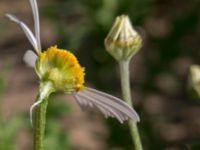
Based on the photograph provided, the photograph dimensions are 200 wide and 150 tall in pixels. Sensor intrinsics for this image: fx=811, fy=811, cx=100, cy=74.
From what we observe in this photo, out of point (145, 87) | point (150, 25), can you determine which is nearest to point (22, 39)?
point (150, 25)


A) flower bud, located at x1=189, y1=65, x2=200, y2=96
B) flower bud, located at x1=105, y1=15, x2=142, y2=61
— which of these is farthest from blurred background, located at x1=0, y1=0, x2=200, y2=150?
flower bud, located at x1=105, y1=15, x2=142, y2=61

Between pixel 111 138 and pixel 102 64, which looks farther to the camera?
pixel 102 64

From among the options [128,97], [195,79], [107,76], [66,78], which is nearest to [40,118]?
[66,78]

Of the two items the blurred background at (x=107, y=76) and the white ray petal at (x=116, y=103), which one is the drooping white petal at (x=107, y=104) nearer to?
the white ray petal at (x=116, y=103)

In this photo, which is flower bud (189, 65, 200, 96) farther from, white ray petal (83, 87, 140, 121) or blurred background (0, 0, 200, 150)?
white ray petal (83, 87, 140, 121)

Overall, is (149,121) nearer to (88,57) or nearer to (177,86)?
(88,57)

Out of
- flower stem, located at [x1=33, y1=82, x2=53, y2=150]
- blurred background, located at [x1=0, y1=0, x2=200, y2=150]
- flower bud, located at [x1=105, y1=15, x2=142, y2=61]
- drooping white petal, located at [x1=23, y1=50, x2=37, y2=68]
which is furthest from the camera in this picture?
blurred background, located at [x1=0, y1=0, x2=200, y2=150]

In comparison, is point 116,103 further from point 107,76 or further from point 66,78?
point 107,76

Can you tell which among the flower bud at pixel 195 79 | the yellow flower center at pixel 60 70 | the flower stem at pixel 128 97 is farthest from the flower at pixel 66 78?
the flower bud at pixel 195 79
